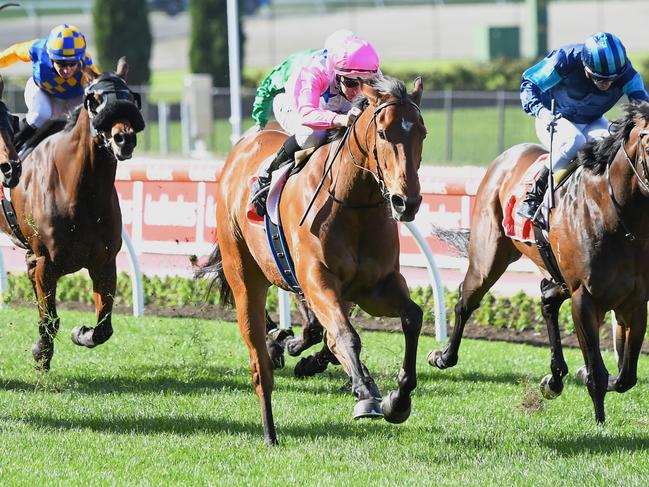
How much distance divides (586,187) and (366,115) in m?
1.70

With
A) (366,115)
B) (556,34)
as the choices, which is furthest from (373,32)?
(366,115)

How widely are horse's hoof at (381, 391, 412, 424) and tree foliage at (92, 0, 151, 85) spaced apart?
2450 cm

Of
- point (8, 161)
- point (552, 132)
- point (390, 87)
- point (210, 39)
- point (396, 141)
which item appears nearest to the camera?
point (396, 141)

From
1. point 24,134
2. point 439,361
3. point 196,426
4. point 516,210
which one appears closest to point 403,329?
point 196,426

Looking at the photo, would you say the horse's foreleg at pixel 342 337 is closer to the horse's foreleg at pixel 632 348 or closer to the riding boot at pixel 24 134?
the horse's foreleg at pixel 632 348

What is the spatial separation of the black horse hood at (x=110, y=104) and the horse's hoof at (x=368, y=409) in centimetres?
277

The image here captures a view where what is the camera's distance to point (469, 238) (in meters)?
8.36

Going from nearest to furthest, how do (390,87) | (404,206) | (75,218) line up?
1. (404,206)
2. (390,87)
3. (75,218)


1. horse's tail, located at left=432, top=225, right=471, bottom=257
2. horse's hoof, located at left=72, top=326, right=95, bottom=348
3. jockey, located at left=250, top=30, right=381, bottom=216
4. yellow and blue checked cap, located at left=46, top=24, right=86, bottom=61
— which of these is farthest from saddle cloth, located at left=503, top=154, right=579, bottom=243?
yellow and blue checked cap, located at left=46, top=24, right=86, bottom=61

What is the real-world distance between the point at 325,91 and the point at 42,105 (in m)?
3.09

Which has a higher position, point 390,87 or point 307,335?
point 390,87

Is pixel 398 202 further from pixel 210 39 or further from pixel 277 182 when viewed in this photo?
pixel 210 39

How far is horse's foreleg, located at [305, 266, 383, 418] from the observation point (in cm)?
531

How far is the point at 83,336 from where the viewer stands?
26.3 ft
